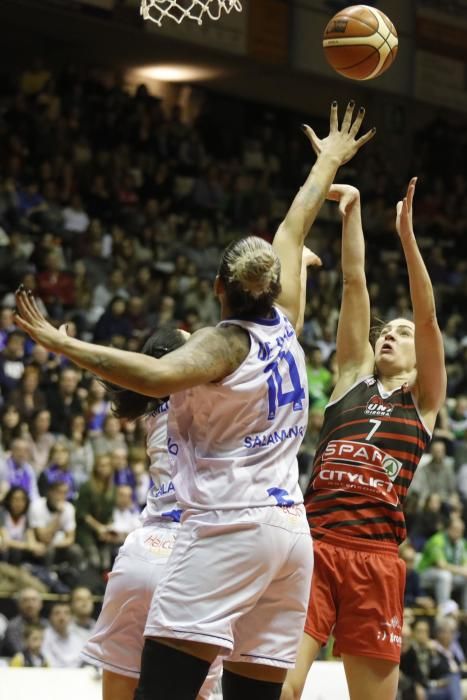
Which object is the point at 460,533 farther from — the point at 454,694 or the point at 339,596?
the point at 339,596

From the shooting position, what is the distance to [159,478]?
4.78m

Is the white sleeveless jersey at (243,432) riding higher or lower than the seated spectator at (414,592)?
higher

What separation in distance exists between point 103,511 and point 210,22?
878cm

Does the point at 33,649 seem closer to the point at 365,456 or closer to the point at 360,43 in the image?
the point at 365,456

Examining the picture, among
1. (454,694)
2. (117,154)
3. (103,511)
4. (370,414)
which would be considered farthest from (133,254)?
(370,414)

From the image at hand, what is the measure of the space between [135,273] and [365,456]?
10045 mm

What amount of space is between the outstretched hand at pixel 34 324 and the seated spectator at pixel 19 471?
725cm

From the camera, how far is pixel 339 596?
17.2ft

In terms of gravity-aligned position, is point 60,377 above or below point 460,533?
above

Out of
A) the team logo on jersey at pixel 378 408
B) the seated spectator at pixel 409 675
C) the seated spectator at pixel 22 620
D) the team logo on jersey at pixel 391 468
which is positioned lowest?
the seated spectator at pixel 409 675

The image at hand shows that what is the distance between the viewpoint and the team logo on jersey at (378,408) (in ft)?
17.8

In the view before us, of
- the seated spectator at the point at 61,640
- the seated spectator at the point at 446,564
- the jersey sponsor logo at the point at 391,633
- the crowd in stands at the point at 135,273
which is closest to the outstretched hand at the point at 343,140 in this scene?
the jersey sponsor logo at the point at 391,633

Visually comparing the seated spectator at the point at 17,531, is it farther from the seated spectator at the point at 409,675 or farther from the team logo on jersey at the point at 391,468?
the team logo on jersey at the point at 391,468

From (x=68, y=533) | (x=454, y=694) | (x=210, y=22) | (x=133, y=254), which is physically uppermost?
(x=210, y=22)
